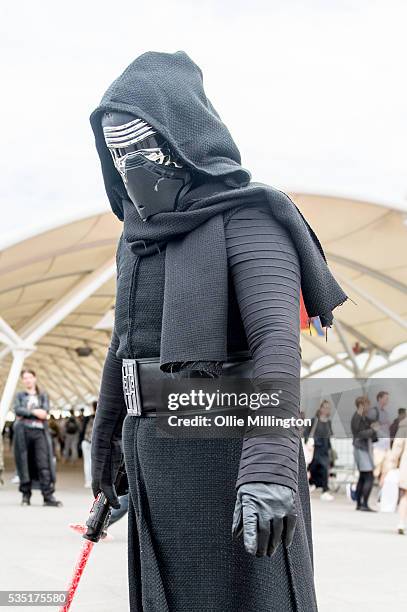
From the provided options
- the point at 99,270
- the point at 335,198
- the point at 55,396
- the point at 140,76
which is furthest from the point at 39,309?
the point at 55,396

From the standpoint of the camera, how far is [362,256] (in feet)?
57.5

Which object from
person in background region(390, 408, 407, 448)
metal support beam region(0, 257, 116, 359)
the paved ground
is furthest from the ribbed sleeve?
metal support beam region(0, 257, 116, 359)

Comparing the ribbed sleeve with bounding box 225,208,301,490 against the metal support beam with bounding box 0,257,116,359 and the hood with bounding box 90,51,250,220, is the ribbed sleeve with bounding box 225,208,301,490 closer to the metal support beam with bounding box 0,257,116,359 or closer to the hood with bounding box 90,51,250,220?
the hood with bounding box 90,51,250,220

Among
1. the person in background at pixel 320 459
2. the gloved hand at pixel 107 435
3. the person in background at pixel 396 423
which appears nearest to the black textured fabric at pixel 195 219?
the gloved hand at pixel 107 435

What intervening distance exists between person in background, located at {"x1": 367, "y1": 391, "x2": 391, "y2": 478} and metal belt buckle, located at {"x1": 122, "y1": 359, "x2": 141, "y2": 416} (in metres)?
9.37

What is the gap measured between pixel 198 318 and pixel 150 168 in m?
0.50

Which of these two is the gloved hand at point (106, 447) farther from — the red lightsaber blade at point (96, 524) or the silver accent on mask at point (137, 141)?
the silver accent on mask at point (137, 141)

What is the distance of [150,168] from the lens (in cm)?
233

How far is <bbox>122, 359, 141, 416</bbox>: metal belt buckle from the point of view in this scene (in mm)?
2312

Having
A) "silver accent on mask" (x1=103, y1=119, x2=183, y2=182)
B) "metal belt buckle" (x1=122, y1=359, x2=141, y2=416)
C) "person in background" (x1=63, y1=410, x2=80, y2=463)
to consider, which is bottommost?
"person in background" (x1=63, y1=410, x2=80, y2=463)

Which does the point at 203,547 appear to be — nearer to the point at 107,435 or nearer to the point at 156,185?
the point at 107,435

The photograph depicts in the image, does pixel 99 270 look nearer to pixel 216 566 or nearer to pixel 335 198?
pixel 335 198

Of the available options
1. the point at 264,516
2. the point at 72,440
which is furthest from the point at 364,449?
the point at 72,440

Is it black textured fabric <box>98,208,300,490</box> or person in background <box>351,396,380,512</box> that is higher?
black textured fabric <box>98,208,300,490</box>
